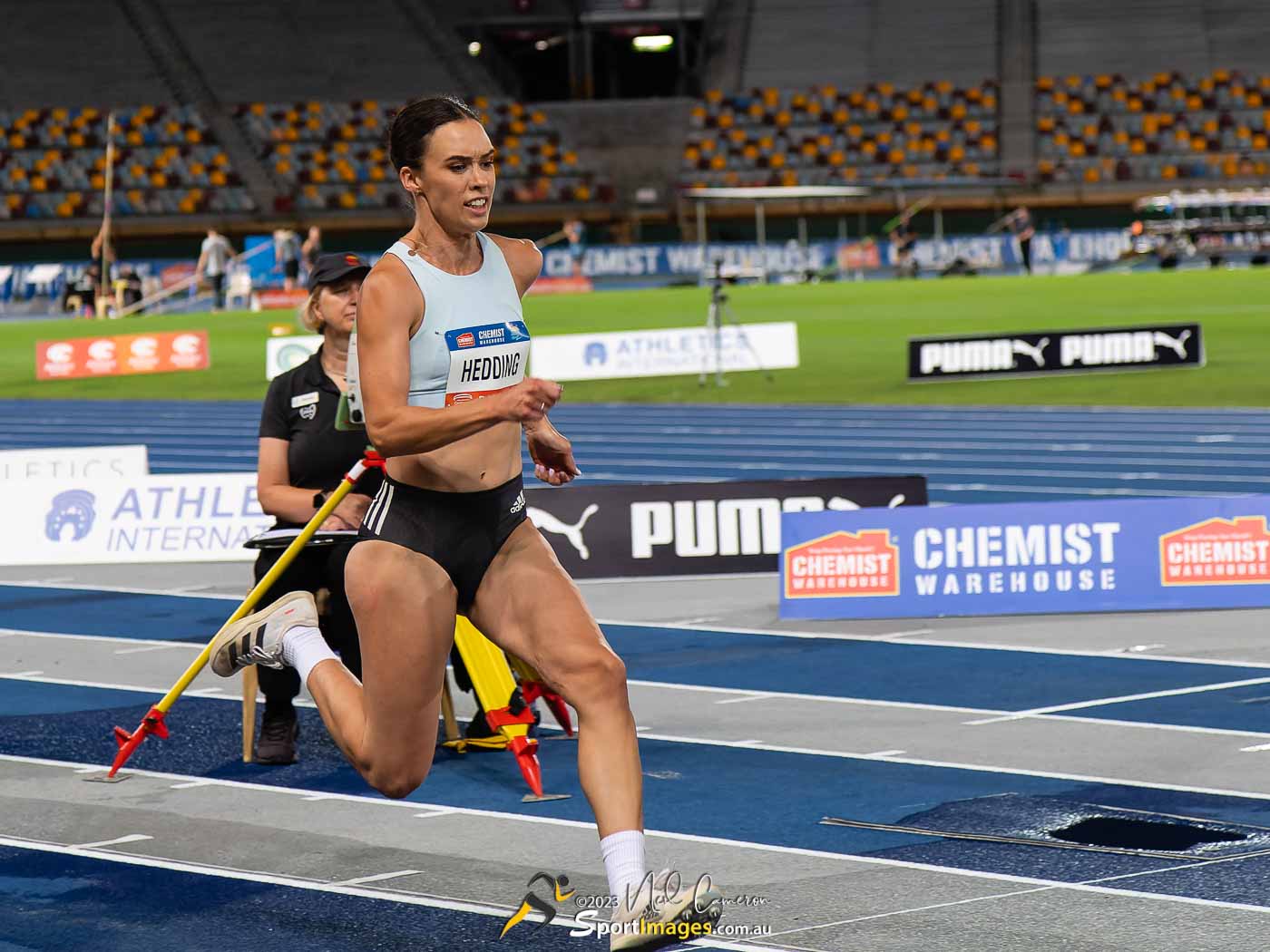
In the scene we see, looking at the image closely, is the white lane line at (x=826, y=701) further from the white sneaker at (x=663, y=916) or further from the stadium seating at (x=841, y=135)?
the stadium seating at (x=841, y=135)

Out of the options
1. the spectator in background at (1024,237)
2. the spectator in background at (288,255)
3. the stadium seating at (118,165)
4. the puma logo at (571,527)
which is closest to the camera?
the puma logo at (571,527)

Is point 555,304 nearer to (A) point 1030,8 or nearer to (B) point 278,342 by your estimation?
(B) point 278,342

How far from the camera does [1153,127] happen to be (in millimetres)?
52281

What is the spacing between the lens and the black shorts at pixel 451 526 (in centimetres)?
422

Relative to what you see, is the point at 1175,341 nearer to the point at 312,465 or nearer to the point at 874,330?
the point at 874,330

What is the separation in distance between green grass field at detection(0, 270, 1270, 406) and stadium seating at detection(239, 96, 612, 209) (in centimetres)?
1311

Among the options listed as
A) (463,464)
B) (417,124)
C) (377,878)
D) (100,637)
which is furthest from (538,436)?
(100,637)

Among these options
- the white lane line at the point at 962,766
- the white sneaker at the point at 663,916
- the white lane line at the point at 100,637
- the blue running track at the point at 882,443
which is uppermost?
the white sneaker at the point at 663,916

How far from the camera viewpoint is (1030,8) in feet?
187

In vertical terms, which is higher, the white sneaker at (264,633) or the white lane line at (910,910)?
the white sneaker at (264,633)

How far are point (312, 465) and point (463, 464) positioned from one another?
2525 mm

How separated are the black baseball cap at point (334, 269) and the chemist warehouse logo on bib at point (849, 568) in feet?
9.85

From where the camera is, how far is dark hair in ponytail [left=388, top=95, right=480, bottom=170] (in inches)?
165

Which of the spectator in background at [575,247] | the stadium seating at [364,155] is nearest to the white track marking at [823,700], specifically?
the spectator in background at [575,247]
